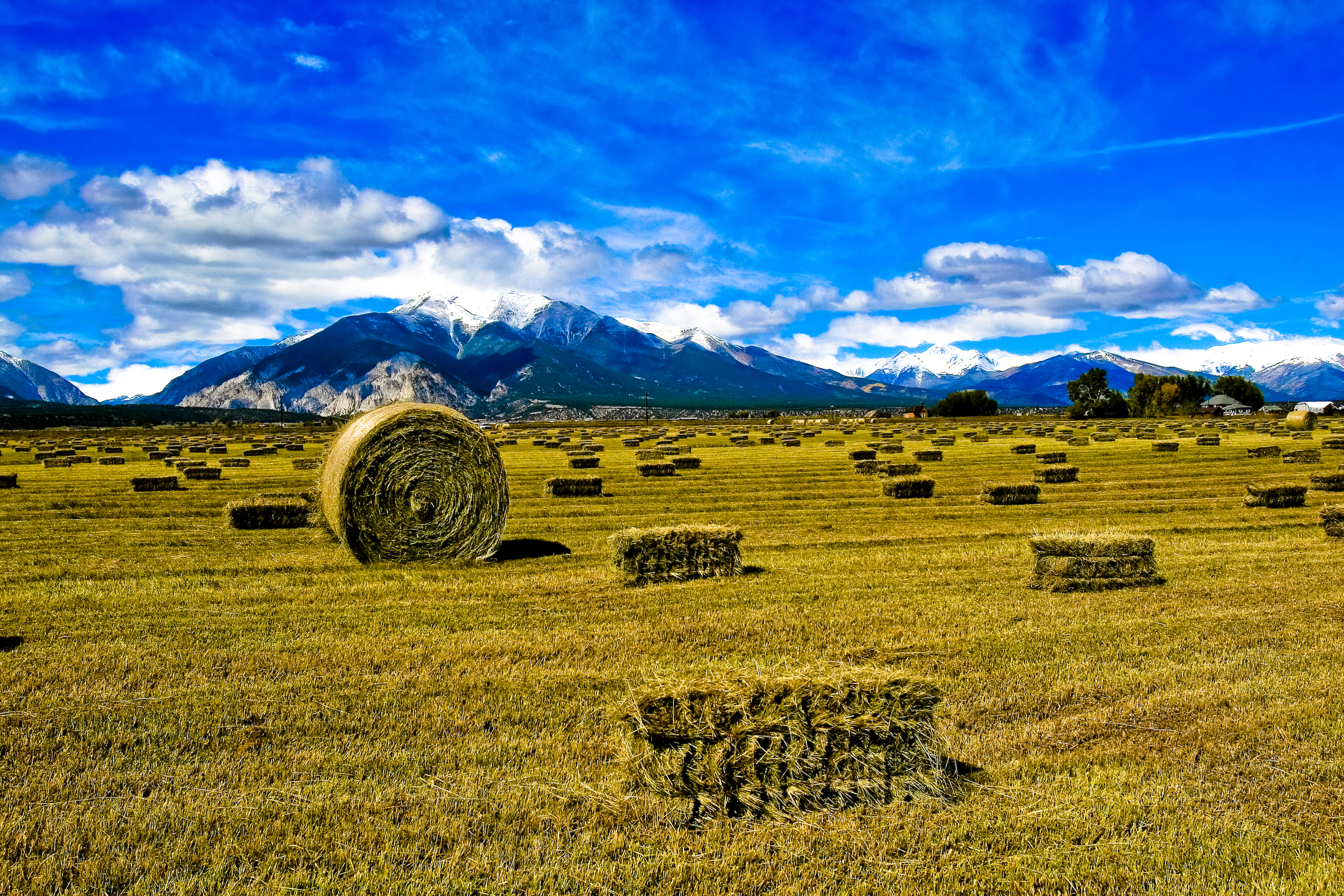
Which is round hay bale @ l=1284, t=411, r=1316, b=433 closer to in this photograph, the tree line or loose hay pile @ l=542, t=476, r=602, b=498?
the tree line

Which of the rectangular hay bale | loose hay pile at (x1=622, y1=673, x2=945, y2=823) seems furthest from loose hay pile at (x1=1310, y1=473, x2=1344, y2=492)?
loose hay pile at (x1=622, y1=673, x2=945, y2=823)

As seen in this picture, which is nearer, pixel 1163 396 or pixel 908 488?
pixel 908 488

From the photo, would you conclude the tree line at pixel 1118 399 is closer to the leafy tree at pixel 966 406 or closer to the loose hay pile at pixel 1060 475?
the leafy tree at pixel 966 406

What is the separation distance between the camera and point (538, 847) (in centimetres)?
576

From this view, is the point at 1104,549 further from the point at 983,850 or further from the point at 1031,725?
the point at 983,850

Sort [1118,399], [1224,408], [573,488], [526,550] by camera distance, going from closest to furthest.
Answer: [526,550], [573,488], [1118,399], [1224,408]

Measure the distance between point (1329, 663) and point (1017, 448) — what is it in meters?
40.0

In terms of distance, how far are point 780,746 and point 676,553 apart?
8853 millimetres

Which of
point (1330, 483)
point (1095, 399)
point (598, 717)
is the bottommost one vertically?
point (598, 717)

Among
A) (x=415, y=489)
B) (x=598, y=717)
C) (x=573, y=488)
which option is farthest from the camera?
(x=573, y=488)

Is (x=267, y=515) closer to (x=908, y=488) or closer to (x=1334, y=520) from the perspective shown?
(x=908, y=488)

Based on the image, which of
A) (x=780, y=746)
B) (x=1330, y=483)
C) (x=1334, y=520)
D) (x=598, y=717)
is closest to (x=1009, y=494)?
(x=1334, y=520)

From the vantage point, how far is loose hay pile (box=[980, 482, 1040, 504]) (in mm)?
25531

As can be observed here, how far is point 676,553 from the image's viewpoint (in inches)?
593
